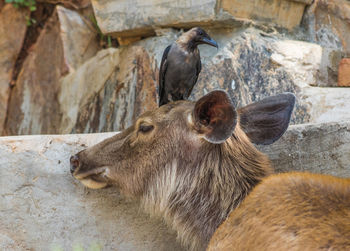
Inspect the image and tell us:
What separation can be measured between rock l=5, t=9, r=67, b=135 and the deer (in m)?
4.40

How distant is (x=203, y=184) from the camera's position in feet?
8.66

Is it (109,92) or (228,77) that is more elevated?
(228,77)

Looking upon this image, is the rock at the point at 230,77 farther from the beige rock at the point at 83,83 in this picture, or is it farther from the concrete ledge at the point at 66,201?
the concrete ledge at the point at 66,201

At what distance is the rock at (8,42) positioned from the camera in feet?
23.2

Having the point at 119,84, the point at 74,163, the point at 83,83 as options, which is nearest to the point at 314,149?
the point at 74,163

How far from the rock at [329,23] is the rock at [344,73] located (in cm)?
34

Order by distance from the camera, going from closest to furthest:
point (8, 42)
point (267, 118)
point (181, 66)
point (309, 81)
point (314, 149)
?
point (267, 118)
point (314, 149)
point (181, 66)
point (309, 81)
point (8, 42)

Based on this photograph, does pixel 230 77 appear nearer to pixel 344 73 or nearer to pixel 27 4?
pixel 344 73

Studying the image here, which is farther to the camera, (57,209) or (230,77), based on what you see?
(230,77)

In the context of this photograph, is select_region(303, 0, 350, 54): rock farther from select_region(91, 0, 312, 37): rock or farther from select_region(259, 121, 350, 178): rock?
select_region(259, 121, 350, 178): rock

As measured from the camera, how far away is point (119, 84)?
572 centimetres

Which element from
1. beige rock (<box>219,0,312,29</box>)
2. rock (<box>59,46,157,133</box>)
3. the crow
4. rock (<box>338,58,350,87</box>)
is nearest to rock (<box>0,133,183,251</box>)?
the crow

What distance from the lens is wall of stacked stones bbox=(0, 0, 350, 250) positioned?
9.44 ft

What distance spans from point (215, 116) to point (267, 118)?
48cm
